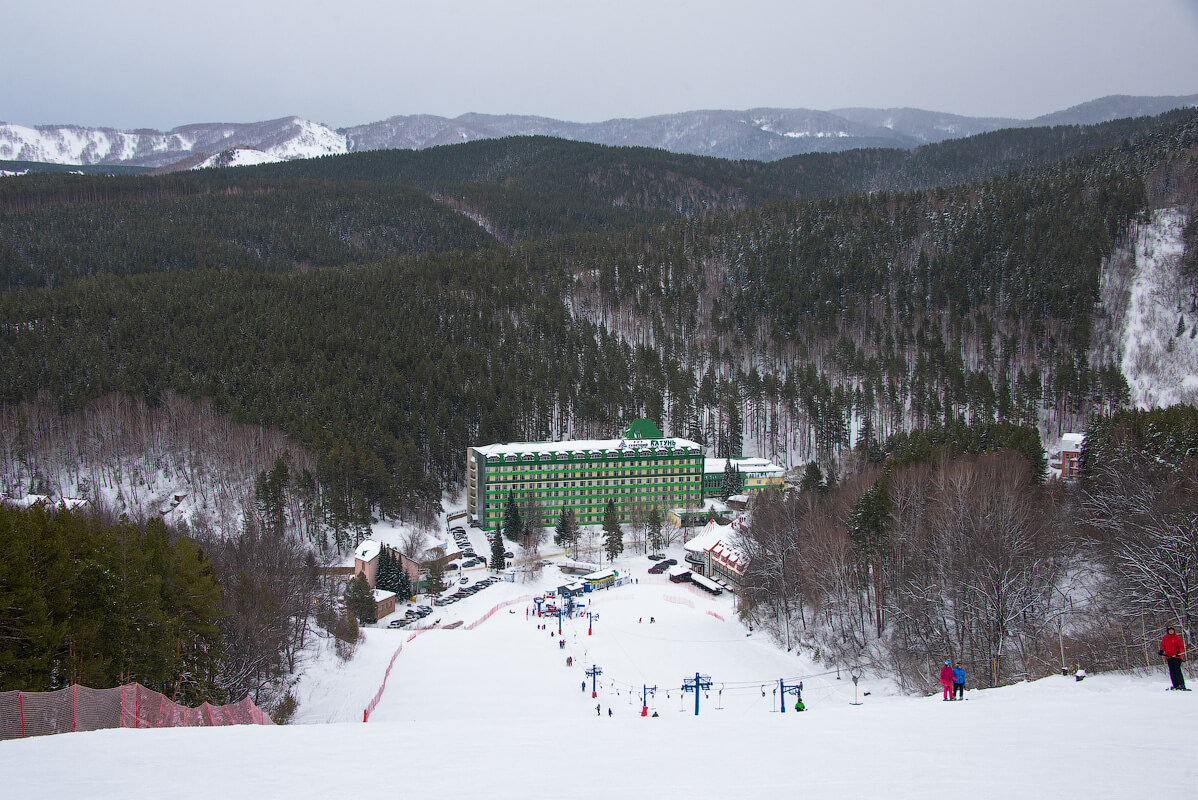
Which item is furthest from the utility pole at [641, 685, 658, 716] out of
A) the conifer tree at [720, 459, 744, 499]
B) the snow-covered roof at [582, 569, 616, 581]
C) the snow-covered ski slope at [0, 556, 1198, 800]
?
the conifer tree at [720, 459, 744, 499]

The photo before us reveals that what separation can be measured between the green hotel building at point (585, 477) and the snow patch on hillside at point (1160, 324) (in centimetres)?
5428

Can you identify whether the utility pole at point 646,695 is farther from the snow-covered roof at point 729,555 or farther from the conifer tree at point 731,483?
the conifer tree at point 731,483

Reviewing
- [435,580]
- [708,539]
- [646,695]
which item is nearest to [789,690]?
[646,695]

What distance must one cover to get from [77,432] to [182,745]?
76.0m

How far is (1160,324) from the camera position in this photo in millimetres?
99438

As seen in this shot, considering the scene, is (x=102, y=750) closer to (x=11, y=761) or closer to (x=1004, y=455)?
(x=11, y=761)

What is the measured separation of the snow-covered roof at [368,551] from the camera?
56.8 meters

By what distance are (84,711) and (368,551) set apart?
138 feet

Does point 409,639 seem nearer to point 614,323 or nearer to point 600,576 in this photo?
point 600,576

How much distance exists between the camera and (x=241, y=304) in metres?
103

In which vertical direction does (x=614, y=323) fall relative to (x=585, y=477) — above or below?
above

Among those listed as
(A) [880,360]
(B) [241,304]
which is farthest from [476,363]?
(A) [880,360]

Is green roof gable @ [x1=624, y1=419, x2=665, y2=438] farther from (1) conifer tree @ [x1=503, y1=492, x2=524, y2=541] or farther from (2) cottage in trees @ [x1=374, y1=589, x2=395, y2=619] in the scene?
(2) cottage in trees @ [x1=374, y1=589, x2=395, y2=619]

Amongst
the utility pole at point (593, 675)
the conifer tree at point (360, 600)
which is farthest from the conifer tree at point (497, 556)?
the utility pole at point (593, 675)
